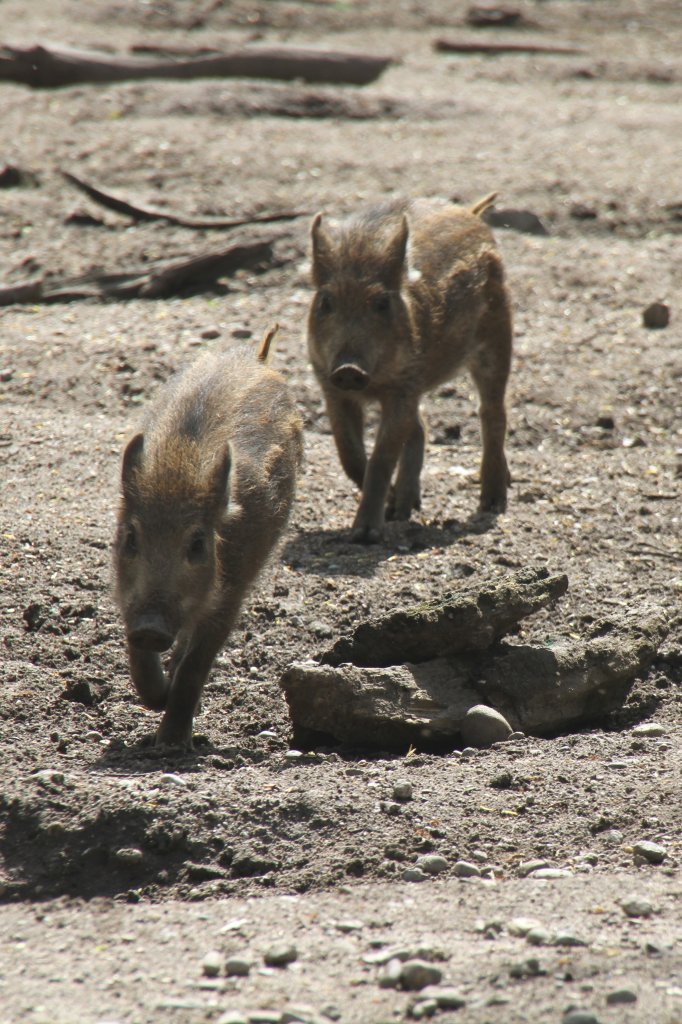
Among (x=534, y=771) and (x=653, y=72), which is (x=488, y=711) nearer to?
(x=534, y=771)

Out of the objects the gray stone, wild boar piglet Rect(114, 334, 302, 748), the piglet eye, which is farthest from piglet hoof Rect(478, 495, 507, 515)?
the piglet eye

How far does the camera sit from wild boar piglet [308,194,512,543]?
735 cm

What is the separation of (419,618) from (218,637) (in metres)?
0.78

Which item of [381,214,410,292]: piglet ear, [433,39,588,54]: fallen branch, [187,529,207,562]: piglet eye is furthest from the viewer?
[433,39,588,54]: fallen branch

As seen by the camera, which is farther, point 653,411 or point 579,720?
point 653,411

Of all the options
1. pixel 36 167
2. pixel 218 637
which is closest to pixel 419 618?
pixel 218 637

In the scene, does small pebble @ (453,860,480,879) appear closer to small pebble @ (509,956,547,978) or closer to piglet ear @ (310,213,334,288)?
small pebble @ (509,956,547,978)

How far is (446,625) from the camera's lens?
5.11 meters

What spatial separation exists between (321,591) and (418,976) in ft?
9.88

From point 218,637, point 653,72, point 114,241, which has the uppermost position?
point 653,72

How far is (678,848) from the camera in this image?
4.21 m

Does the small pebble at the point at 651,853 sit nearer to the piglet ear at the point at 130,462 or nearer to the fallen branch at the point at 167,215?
the piglet ear at the point at 130,462

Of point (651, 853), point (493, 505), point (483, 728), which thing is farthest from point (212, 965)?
point (493, 505)

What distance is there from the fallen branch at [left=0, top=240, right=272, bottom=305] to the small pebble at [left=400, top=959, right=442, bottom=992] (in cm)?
729
